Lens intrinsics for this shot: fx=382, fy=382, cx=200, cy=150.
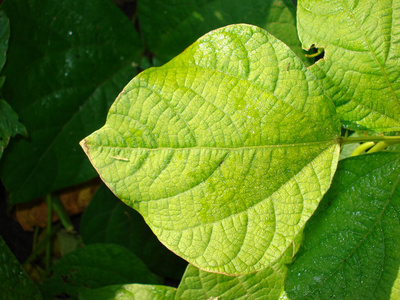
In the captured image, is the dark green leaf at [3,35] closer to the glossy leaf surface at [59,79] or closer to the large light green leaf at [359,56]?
the glossy leaf surface at [59,79]

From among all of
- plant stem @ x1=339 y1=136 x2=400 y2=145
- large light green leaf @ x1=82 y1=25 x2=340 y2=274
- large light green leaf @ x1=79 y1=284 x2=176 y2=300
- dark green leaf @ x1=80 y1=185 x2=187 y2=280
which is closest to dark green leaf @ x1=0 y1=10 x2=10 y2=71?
dark green leaf @ x1=80 y1=185 x2=187 y2=280

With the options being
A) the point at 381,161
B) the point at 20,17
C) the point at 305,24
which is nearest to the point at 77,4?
the point at 20,17

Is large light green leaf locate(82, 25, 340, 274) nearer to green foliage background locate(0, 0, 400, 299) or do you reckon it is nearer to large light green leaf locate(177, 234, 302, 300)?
green foliage background locate(0, 0, 400, 299)

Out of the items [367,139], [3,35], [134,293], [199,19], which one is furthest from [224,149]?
[3,35]

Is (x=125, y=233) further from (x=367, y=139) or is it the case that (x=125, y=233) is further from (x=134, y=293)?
(x=367, y=139)

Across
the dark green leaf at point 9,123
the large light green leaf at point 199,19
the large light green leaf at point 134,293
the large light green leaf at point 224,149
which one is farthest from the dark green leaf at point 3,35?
the large light green leaf at point 134,293
